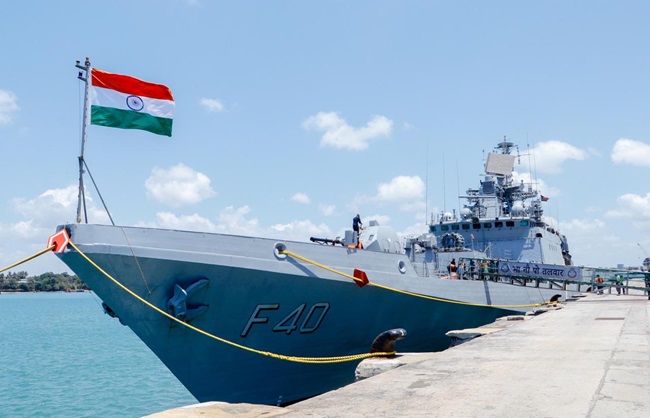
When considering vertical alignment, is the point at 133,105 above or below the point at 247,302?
above

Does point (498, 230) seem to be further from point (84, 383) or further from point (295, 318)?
point (84, 383)

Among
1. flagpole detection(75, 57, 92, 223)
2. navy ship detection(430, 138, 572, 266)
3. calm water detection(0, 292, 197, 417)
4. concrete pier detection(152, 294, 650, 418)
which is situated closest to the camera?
concrete pier detection(152, 294, 650, 418)

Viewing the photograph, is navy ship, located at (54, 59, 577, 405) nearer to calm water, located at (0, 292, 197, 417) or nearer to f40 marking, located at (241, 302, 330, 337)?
f40 marking, located at (241, 302, 330, 337)

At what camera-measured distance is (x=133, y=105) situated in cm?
893

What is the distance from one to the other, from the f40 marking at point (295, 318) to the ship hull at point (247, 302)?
0.08 feet

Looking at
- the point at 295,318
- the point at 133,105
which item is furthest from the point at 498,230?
the point at 133,105

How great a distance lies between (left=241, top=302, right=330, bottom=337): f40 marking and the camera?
10188mm

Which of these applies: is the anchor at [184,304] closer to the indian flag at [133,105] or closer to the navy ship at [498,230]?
the indian flag at [133,105]

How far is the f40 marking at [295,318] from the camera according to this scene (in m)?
10.2

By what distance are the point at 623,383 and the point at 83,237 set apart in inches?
313

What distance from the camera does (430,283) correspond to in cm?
1348

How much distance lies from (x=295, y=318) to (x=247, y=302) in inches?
48.2

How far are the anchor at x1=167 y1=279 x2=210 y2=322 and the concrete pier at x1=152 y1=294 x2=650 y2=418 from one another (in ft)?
12.8

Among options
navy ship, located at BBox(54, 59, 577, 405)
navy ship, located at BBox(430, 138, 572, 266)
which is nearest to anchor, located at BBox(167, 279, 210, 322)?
navy ship, located at BBox(54, 59, 577, 405)
